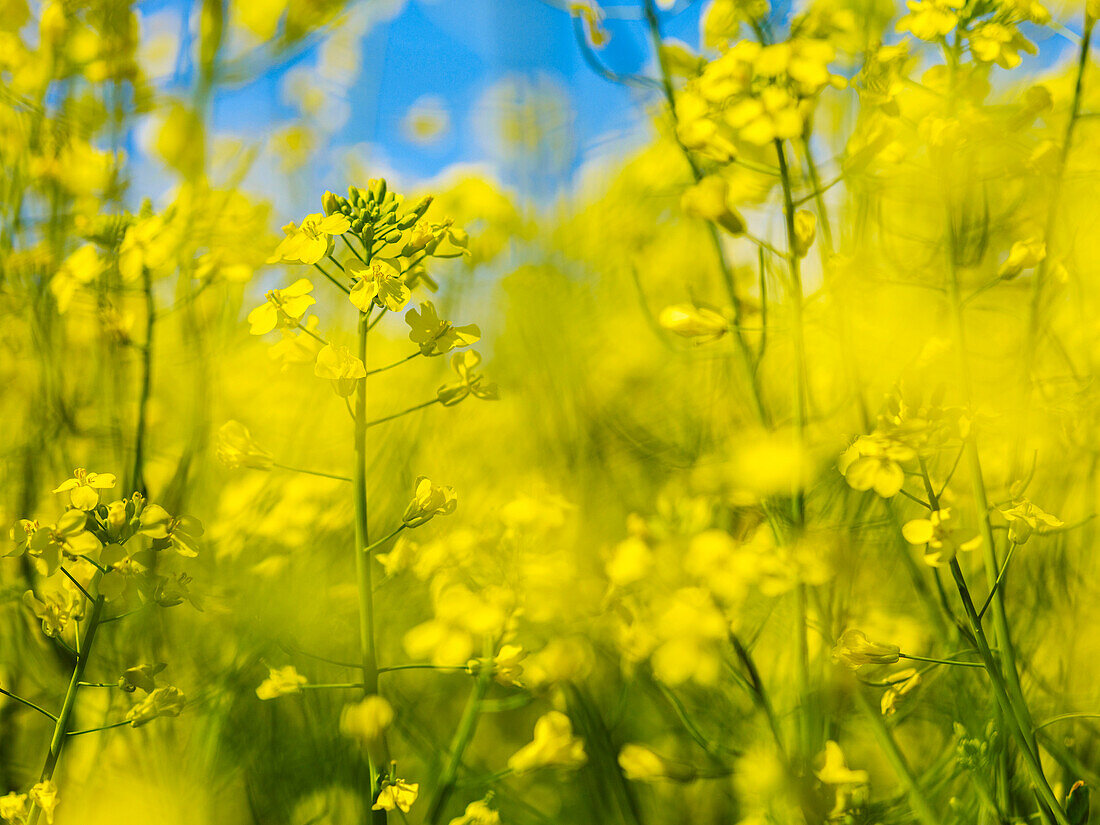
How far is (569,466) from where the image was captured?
74 centimetres

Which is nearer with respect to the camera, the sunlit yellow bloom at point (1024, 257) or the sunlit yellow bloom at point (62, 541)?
the sunlit yellow bloom at point (62, 541)

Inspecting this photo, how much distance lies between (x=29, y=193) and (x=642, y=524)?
711mm

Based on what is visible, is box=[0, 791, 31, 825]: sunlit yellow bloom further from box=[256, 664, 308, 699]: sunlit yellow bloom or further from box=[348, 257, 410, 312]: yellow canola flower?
box=[348, 257, 410, 312]: yellow canola flower

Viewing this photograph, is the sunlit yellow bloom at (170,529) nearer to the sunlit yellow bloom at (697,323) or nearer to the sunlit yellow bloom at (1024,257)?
the sunlit yellow bloom at (697,323)

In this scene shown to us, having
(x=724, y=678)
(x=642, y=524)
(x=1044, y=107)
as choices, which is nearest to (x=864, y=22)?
(x=1044, y=107)

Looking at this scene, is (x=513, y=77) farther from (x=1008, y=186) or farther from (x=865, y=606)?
(x=1008, y=186)

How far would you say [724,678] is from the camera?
696 mm

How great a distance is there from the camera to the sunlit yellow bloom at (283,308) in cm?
45

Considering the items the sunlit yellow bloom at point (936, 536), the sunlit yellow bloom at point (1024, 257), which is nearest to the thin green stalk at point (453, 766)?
the sunlit yellow bloom at point (936, 536)

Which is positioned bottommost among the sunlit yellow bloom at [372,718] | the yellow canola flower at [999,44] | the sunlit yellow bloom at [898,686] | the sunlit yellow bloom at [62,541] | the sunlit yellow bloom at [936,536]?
the sunlit yellow bloom at [898,686]

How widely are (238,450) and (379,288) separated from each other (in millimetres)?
147

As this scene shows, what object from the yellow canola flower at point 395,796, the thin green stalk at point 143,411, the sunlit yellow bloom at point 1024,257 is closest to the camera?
the yellow canola flower at point 395,796

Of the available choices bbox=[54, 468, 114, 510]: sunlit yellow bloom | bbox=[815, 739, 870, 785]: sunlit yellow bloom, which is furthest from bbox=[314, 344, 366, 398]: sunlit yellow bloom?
bbox=[815, 739, 870, 785]: sunlit yellow bloom

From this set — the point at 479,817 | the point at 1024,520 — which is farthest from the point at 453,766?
the point at 1024,520
